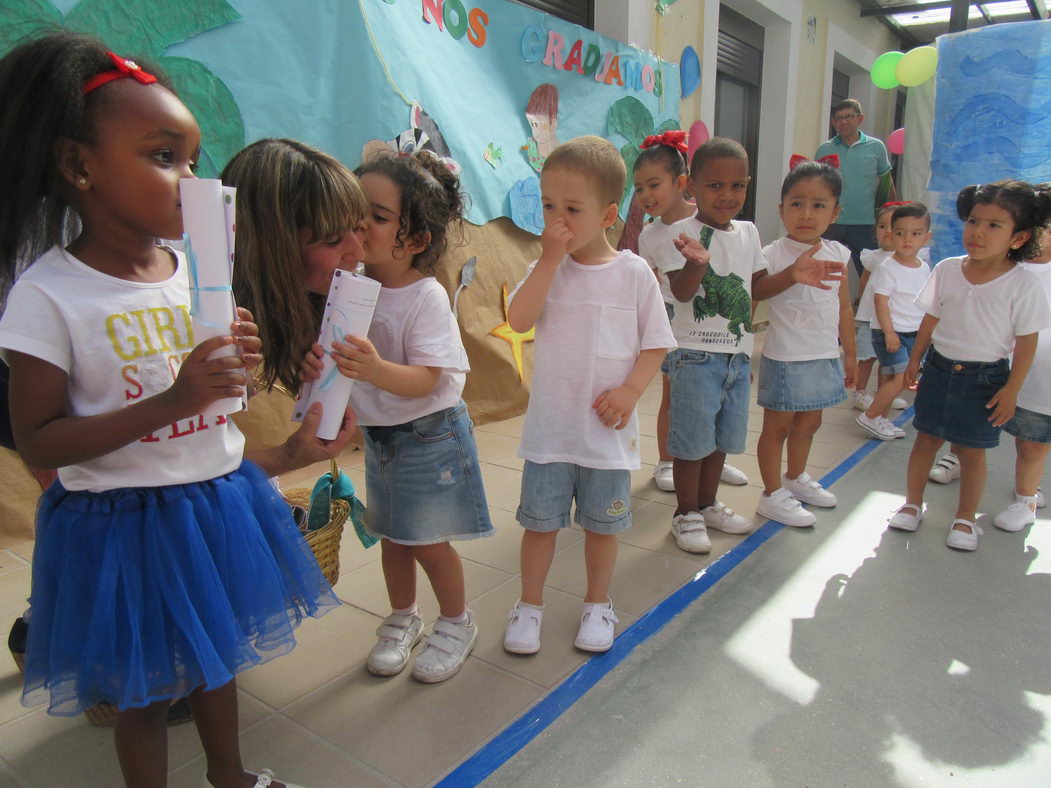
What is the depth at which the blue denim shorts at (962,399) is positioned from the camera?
2.45 metres

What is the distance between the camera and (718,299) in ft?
7.82

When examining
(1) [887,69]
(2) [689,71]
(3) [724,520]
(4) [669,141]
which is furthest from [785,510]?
(1) [887,69]

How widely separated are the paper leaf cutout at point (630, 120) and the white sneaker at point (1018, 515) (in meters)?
2.99

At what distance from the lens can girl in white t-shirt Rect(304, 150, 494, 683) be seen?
1.58 metres

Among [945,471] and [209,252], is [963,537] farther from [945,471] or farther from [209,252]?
[209,252]

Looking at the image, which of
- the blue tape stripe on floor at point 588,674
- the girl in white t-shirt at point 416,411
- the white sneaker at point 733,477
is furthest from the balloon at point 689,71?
the girl in white t-shirt at point 416,411

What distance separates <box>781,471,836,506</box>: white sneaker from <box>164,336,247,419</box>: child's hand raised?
92.7 inches

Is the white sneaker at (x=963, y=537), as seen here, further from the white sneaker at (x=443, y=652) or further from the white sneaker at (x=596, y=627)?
the white sneaker at (x=443, y=652)

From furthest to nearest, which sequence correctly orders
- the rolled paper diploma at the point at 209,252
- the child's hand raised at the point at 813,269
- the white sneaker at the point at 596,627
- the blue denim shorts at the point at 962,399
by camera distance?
the blue denim shorts at the point at 962,399
the child's hand raised at the point at 813,269
the white sneaker at the point at 596,627
the rolled paper diploma at the point at 209,252

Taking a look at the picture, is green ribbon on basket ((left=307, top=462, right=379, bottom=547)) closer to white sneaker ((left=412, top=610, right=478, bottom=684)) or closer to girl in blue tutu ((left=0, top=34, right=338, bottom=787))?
white sneaker ((left=412, top=610, right=478, bottom=684))

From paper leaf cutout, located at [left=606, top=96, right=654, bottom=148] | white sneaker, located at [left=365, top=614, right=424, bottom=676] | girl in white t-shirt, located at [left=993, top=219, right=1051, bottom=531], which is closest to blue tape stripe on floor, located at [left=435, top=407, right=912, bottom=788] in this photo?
white sneaker, located at [left=365, top=614, right=424, bottom=676]

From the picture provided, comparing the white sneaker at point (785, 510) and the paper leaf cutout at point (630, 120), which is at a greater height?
the paper leaf cutout at point (630, 120)

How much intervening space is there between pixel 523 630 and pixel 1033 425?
6.57ft

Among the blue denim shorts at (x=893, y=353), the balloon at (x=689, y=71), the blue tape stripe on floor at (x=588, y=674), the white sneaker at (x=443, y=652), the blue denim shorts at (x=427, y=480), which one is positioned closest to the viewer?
the blue tape stripe on floor at (x=588, y=674)
